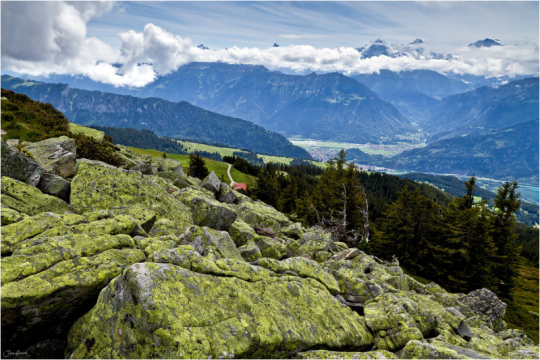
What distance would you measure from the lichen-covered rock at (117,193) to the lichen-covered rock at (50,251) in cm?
516

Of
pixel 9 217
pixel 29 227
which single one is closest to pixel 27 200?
pixel 9 217

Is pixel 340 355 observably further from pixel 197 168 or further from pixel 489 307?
pixel 197 168

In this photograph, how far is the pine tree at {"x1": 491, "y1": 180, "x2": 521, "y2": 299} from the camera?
153ft

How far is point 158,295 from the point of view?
7.05 metres

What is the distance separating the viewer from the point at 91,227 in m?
10.6

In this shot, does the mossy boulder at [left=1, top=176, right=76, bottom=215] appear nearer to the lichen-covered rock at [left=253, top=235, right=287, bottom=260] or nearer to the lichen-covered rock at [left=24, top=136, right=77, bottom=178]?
the lichen-covered rock at [left=24, top=136, right=77, bottom=178]

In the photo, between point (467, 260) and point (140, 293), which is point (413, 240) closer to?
point (467, 260)

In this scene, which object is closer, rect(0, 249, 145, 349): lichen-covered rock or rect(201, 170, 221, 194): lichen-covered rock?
rect(0, 249, 145, 349): lichen-covered rock

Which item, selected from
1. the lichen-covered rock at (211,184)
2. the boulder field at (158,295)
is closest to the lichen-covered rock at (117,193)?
the boulder field at (158,295)

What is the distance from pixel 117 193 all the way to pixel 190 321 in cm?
1135

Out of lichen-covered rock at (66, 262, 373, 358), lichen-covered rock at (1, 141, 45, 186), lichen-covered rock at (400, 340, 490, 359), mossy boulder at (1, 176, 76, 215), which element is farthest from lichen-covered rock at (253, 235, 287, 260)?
lichen-covered rock at (1, 141, 45, 186)

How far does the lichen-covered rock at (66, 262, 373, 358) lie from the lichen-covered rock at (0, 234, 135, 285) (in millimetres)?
2164

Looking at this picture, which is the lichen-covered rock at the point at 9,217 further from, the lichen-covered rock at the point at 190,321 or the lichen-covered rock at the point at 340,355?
the lichen-covered rock at the point at 340,355

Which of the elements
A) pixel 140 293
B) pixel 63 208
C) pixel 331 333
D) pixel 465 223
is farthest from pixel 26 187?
pixel 465 223
